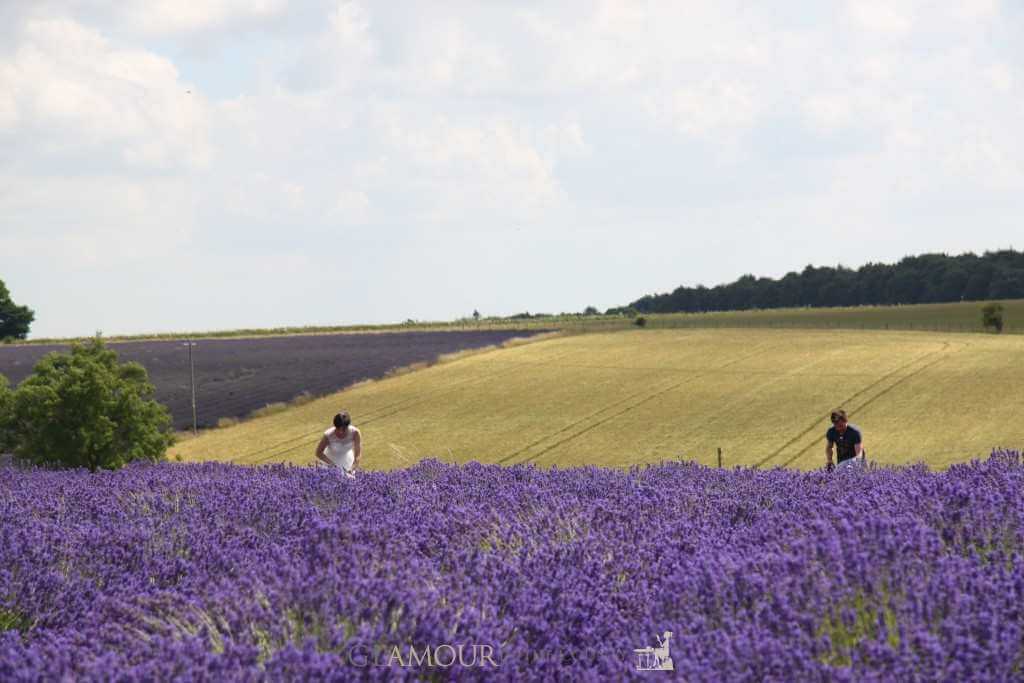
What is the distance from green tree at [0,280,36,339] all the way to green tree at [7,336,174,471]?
314 ft

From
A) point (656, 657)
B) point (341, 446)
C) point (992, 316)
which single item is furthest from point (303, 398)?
point (656, 657)

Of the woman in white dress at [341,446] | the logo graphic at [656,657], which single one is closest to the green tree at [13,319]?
the woman in white dress at [341,446]

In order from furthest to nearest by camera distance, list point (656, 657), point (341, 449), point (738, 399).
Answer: point (738, 399) → point (341, 449) → point (656, 657)

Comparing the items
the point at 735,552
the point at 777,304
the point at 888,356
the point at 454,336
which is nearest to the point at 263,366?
the point at 454,336

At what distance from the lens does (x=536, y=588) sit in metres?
4.95

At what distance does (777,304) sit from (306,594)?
132 meters

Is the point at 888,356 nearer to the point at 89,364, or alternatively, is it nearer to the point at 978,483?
the point at 89,364

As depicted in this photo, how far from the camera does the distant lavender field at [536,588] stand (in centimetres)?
385

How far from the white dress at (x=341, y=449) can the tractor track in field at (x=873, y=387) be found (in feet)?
54.8

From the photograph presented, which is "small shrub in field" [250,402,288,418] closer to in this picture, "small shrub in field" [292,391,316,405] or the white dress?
"small shrub in field" [292,391,316,405]

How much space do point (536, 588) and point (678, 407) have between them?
3719cm

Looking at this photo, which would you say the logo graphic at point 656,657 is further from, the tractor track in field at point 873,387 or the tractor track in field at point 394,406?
the tractor track in field at point 394,406

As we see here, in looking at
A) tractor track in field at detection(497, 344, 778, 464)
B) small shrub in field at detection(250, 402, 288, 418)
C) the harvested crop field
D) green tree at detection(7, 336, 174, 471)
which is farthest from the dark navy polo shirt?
small shrub in field at detection(250, 402, 288, 418)

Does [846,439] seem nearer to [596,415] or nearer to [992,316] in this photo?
[596,415]
